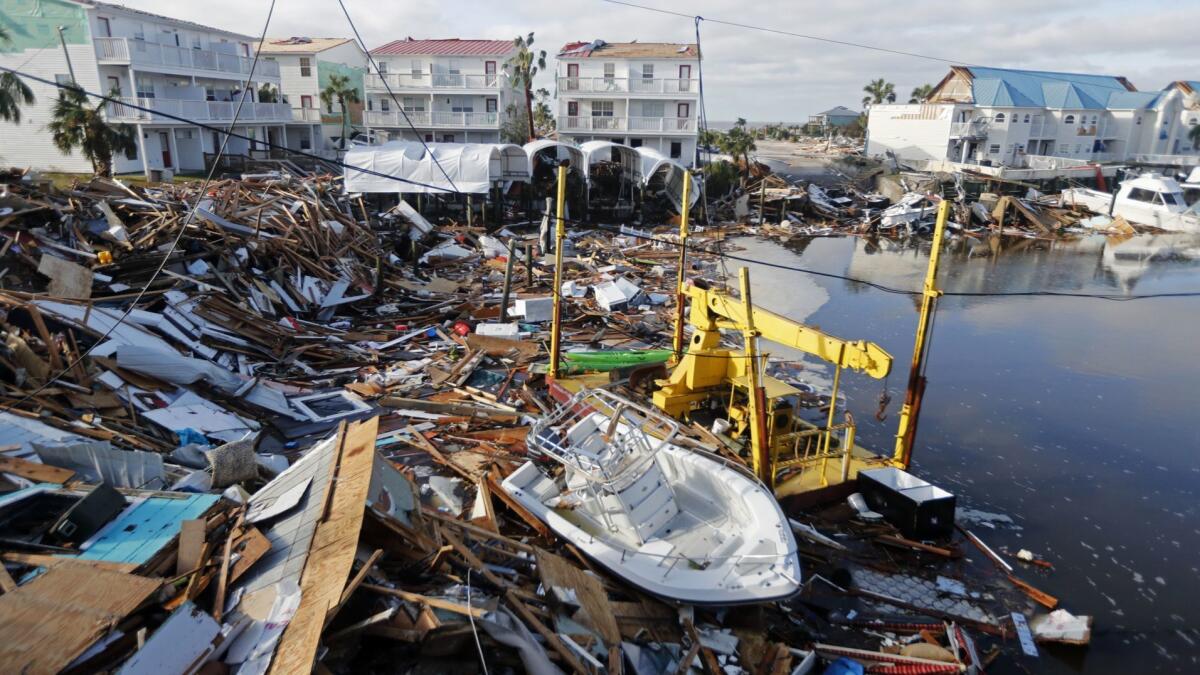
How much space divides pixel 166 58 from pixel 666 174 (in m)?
24.4

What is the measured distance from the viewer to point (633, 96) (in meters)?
41.8

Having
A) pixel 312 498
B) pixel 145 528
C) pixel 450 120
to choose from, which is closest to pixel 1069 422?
pixel 312 498

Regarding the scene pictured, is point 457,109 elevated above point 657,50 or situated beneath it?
situated beneath

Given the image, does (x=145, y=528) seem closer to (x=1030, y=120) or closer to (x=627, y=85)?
(x=627, y=85)

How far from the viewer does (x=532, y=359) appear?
15414mm

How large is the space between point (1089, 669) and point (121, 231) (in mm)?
17851

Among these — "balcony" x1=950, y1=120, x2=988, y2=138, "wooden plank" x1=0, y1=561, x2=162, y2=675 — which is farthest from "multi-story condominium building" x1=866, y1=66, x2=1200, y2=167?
"wooden plank" x1=0, y1=561, x2=162, y2=675

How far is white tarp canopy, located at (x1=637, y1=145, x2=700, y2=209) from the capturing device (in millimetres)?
33875

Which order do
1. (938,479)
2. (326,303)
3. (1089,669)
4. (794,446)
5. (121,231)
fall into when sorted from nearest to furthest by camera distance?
(1089,669)
(794,446)
(938,479)
(121,231)
(326,303)

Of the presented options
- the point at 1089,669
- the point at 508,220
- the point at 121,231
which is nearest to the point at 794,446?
the point at 1089,669

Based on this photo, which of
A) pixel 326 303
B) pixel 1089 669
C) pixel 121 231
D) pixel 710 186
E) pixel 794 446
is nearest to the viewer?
pixel 1089 669

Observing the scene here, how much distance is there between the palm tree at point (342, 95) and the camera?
44875 mm

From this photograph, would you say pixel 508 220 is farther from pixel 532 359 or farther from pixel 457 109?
pixel 532 359

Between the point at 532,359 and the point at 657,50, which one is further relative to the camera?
the point at 657,50
